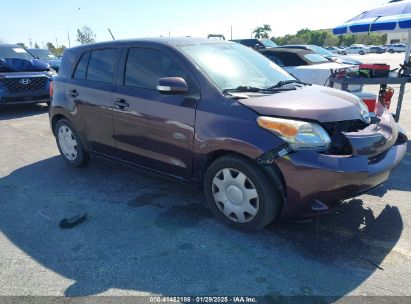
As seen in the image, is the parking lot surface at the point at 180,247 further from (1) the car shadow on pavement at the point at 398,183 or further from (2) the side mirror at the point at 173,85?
(2) the side mirror at the point at 173,85

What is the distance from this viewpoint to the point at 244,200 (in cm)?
319

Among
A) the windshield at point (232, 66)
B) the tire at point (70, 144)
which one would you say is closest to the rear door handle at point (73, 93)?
the tire at point (70, 144)

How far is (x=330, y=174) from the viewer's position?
108 inches

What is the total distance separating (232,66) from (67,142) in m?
2.73

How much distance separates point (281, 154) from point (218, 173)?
67 cm

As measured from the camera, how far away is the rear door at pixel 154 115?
11.4ft

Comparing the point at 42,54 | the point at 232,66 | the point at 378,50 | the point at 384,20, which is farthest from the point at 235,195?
the point at 378,50

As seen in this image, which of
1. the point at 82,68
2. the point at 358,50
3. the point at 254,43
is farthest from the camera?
the point at 358,50

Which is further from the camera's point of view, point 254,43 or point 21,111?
point 254,43

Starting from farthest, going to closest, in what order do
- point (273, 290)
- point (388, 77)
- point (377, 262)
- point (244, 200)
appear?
point (388, 77) < point (244, 200) < point (377, 262) < point (273, 290)

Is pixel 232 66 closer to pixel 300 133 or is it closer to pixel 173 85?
pixel 173 85

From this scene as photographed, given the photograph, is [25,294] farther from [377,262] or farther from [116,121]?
[377,262]

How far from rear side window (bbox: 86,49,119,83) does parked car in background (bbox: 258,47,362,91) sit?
16.9ft

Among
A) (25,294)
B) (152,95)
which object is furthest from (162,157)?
(25,294)
